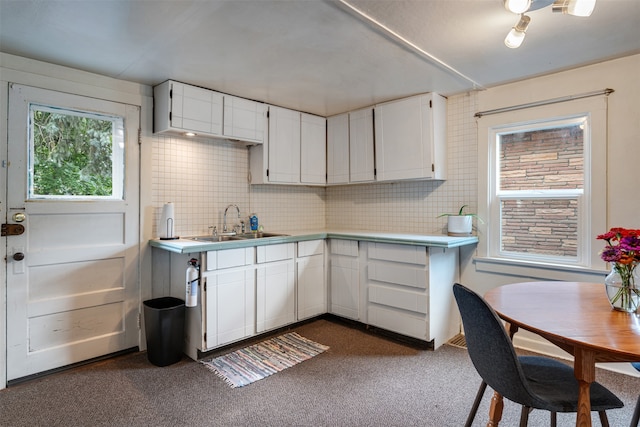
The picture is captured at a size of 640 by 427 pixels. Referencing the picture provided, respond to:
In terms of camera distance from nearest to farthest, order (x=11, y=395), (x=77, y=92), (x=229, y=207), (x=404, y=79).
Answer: (x=11, y=395), (x=77, y=92), (x=404, y=79), (x=229, y=207)

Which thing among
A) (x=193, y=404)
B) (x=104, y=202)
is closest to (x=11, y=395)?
(x=193, y=404)

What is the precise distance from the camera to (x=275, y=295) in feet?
10.4

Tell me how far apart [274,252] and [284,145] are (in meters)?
1.19

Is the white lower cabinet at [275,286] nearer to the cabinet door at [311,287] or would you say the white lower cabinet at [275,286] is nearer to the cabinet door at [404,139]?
the cabinet door at [311,287]

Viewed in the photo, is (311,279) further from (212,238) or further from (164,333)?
(164,333)

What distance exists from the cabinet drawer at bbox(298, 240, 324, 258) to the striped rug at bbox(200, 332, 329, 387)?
31.0 inches

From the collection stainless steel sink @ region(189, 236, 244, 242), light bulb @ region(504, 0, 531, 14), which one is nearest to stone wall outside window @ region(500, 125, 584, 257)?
light bulb @ region(504, 0, 531, 14)

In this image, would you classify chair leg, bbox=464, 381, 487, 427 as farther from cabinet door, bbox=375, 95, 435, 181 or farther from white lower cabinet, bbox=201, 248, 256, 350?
cabinet door, bbox=375, 95, 435, 181

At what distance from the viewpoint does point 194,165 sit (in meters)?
3.22

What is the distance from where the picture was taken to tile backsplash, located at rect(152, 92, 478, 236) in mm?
3119

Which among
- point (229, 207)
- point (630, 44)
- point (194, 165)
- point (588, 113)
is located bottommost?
point (229, 207)

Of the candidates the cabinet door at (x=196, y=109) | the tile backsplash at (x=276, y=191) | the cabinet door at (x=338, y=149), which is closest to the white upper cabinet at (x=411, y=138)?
the tile backsplash at (x=276, y=191)

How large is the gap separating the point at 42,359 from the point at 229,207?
1.84 metres

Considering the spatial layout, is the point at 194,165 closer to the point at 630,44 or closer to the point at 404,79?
the point at 404,79
